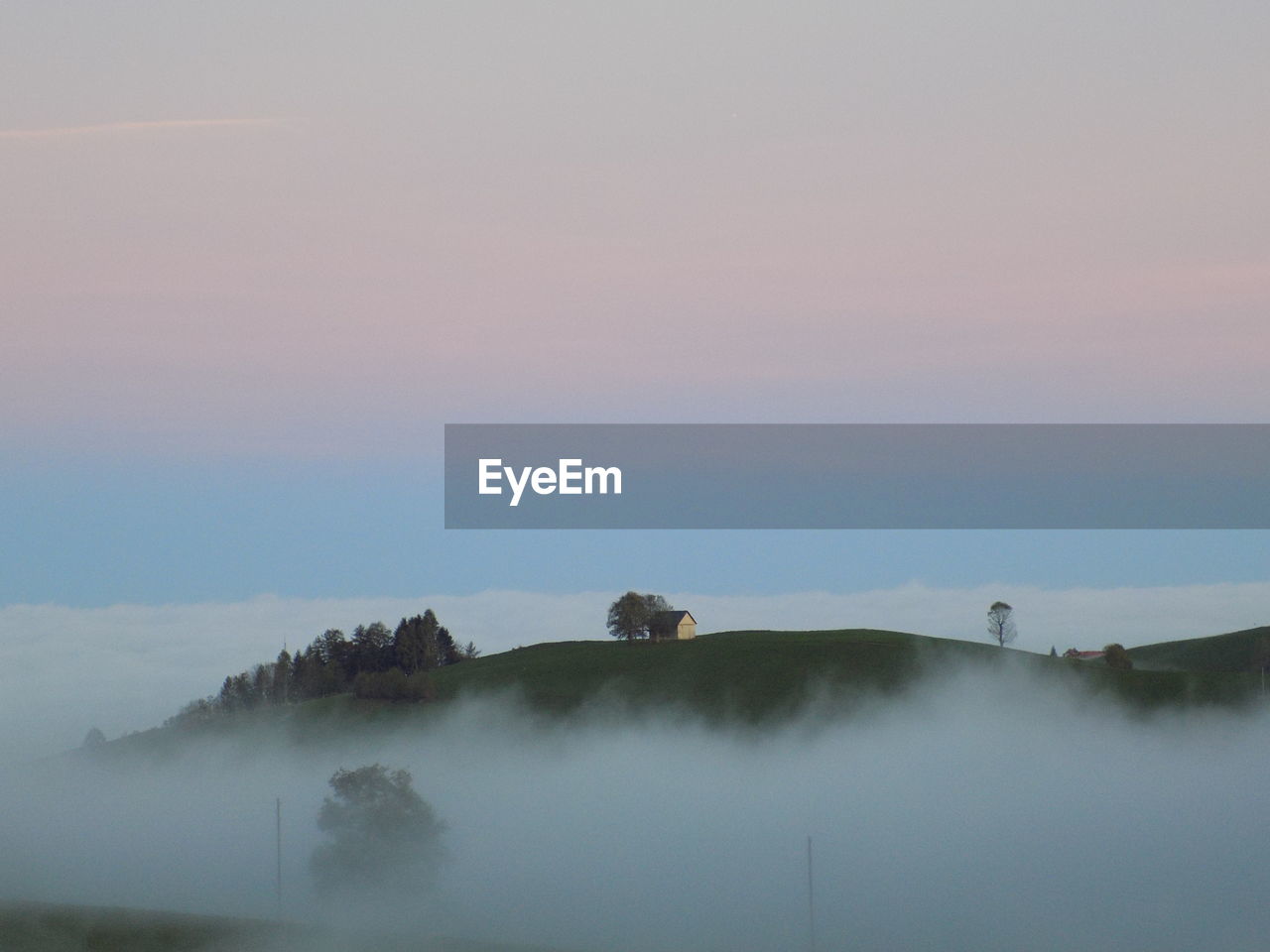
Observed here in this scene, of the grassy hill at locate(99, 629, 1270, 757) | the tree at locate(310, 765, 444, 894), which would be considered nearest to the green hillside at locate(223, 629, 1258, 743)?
the grassy hill at locate(99, 629, 1270, 757)

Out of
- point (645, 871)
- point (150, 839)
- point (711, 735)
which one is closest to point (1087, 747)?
point (711, 735)

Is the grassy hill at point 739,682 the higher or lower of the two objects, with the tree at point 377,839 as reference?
higher

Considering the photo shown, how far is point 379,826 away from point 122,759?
89.0m

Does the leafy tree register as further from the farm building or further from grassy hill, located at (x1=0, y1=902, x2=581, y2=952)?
grassy hill, located at (x1=0, y1=902, x2=581, y2=952)

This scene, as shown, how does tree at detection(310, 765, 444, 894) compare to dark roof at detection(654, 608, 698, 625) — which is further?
dark roof at detection(654, 608, 698, 625)

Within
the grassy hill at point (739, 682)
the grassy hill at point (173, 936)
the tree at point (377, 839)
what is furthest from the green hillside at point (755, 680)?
the grassy hill at point (173, 936)

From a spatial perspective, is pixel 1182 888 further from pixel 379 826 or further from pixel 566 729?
pixel 566 729

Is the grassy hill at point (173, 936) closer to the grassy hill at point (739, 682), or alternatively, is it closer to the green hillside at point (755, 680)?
the grassy hill at point (739, 682)

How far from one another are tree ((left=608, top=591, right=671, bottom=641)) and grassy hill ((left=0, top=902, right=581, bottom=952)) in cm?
10895

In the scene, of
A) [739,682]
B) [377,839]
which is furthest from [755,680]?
[377,839]

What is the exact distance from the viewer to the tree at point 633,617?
179750 mm

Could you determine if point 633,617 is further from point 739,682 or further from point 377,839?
point 377,839

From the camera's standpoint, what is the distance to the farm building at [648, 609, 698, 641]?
18062 cm

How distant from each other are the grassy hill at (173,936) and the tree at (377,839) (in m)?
18.1
